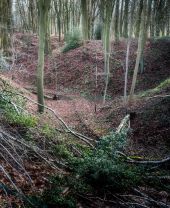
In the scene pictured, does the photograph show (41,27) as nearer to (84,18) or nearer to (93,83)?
(93,83)

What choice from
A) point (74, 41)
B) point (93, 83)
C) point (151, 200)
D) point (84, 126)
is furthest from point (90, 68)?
point (151, 200)

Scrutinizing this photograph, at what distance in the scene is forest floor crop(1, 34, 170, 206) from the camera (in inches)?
427

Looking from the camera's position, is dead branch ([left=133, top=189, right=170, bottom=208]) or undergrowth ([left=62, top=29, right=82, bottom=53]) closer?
dead branch ([left=133, top=189, right=170, bottom=208])

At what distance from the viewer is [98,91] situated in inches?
766

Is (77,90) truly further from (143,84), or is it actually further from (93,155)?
(93,155)

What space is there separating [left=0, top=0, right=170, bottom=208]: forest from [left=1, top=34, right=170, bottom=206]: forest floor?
0.18 ft

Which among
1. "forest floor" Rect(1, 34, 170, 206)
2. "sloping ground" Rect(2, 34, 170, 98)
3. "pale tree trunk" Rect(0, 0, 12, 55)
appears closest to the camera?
"forest floor" Rect(1, 34, 170, 206)

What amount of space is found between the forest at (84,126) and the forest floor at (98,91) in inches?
2.1

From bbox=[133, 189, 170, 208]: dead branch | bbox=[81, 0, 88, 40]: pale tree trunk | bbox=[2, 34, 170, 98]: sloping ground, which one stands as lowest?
bbox=[133, 189, 170, 208]: dead branch

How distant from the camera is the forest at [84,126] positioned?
5.45 metres

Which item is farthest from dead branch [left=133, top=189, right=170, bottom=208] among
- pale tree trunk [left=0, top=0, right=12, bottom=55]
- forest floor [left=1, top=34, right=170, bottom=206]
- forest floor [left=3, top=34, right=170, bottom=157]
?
pale tree trunk [left=0, top=0, right=12, bottom=55]

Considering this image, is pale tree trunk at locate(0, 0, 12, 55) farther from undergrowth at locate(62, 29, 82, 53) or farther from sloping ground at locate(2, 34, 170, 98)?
undergrowth at locate(62, 29, 82, 53)

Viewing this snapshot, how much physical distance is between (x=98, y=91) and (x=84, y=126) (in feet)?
24.3

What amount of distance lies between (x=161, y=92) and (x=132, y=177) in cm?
827
